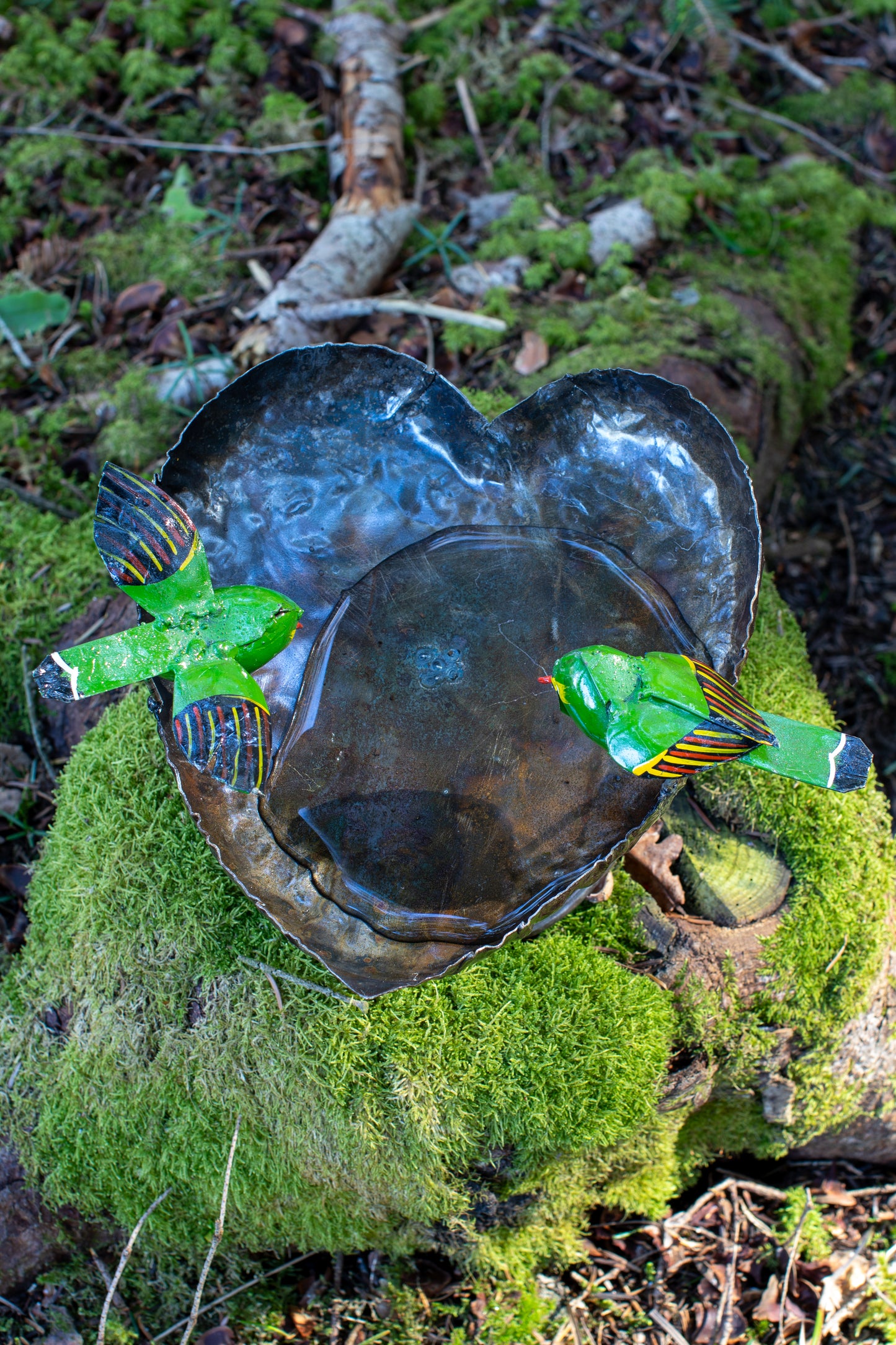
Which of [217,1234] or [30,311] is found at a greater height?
[30,311]

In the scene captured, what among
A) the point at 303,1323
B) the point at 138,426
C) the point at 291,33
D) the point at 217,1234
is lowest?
the point at 303,1323

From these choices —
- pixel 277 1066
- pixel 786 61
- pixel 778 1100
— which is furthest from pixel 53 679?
pixel 786 61

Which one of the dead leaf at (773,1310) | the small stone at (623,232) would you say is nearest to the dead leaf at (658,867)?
the dead leaf at (773,1310)

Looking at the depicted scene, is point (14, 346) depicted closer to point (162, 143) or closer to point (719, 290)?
point (162, 143)

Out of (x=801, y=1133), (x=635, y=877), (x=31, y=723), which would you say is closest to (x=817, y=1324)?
(x=801, y=1133)

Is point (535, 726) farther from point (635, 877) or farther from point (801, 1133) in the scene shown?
point (801, 1133)

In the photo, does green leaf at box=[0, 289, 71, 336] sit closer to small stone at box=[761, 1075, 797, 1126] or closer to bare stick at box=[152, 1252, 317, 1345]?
bare stick at box=[152, 1252, 317, 1345]
